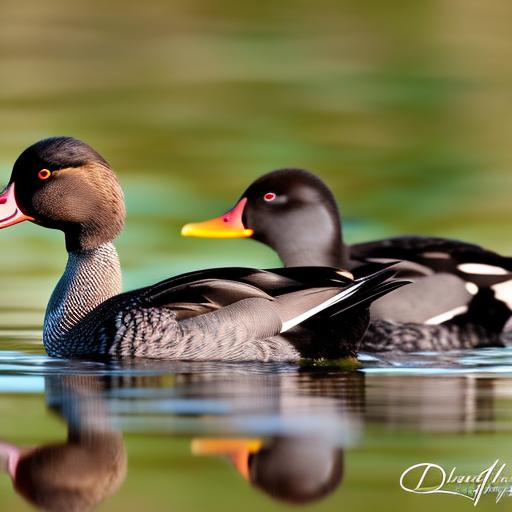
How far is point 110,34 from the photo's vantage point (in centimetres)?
2123

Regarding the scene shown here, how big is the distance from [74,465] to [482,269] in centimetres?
521

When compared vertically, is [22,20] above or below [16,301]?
above

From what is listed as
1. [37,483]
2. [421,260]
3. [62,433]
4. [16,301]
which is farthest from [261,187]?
[37,483]

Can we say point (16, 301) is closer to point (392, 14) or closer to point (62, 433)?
point (62, 433)

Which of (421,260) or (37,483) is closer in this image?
(37,483)

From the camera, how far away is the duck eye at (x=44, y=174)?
8.27m

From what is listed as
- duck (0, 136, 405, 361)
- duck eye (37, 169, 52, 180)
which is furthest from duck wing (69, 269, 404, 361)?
duck eye (37, 169, 52, 180)

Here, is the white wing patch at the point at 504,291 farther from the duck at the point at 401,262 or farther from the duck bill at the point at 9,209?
the duck bill at the point at 9,209

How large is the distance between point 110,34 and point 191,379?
49.4 feet

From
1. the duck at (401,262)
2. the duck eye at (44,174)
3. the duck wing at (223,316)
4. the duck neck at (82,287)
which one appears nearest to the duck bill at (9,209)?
the duck eye at (44,174)

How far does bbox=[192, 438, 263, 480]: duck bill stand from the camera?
479 cm

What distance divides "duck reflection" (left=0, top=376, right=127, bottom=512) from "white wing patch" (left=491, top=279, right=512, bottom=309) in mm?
4268

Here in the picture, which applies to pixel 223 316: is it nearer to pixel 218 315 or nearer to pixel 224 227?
pixel 218 315

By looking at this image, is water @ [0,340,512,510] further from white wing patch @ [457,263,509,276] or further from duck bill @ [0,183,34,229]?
white wing patch @ [457,263,509,276]
